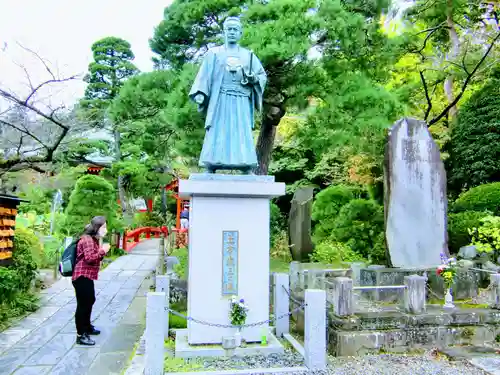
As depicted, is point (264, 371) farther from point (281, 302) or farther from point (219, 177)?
point (219, 177)

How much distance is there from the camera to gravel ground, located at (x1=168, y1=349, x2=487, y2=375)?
5086 millimetres

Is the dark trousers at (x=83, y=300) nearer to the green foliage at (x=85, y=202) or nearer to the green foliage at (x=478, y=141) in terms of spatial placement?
the green foliage at (x=85, y=202)

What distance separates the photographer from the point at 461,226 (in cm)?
962

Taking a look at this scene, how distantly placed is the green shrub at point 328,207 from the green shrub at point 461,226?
3621 millimetres

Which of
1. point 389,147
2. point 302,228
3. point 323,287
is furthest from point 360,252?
point 323,287

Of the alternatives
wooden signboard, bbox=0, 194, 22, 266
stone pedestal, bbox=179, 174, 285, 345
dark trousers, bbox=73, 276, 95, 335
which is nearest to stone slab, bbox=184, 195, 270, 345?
stone pedestal, bbox=179, 174, 285, 345

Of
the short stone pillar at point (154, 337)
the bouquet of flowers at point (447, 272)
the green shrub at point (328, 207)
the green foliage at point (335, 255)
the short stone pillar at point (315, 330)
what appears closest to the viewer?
the short stone pillar at point (154, 337)

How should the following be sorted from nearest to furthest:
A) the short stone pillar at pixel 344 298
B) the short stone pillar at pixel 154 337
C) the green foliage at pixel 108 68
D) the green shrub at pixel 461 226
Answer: the short stone pillar at pixel 154 337 → the short stone pillar at pixel 344 298 → the green shrub at pixel 461 226 → the green foliage at pixel 108 68

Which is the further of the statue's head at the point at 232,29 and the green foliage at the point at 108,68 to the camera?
the green foliage at the point at 108,68

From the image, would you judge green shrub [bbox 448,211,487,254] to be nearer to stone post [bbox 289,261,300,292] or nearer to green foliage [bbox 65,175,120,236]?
stone post [bbox 289,261,300,292]

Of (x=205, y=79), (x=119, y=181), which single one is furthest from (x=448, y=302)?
(x=119, y=181)

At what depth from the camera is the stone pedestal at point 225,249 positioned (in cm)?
552

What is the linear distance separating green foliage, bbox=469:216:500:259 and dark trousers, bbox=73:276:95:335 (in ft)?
24.1

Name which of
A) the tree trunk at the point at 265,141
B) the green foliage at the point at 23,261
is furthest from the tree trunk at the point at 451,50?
the green foliage at the point at 23,261
